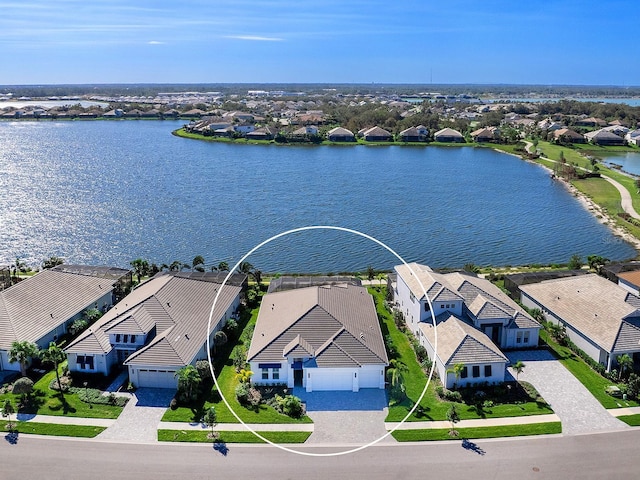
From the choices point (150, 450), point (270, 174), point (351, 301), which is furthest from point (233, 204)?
point (150, 450)

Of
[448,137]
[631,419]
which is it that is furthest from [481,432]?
[448,137]

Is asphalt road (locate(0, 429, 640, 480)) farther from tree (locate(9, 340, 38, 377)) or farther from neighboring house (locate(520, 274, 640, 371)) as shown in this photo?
neighboring house (locate(520, 274, 640, 371))

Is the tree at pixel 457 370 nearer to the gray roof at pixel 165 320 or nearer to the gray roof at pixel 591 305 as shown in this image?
the gray roof at pixel 591 305

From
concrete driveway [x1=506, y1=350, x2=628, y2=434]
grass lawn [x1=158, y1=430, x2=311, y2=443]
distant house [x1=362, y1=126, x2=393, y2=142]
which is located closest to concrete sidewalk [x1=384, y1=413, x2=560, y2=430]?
concrete driveway [x1=506, y1=350, x2=628, y2=434]

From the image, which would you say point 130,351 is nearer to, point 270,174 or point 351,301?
point 351,301

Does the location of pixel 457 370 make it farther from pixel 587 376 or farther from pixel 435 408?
pixel 587 376
